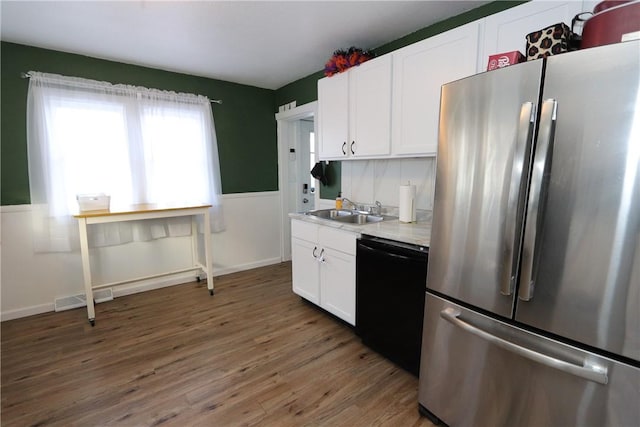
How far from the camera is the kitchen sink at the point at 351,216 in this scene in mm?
2782

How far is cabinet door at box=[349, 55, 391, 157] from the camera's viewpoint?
241 cm

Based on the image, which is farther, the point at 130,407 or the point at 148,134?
the point at 148,134

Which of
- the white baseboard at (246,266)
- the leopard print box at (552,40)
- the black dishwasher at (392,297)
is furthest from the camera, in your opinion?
the white baseboard at (246,266)

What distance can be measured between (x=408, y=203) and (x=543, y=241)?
124cm

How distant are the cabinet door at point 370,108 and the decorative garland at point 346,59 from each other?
71mm

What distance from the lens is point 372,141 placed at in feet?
8.37

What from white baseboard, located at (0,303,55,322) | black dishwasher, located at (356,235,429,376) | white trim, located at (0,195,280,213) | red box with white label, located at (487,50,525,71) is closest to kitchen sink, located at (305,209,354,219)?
black dishwasher, located at (356,235,429,376)

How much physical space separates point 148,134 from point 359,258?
2.66m

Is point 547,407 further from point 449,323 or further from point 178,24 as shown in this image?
point 178,24

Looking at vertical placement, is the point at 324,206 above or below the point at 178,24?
below

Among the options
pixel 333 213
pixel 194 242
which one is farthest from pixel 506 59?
pixel 194 242

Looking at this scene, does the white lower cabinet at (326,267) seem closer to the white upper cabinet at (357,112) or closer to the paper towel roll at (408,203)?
the paper towel roll at (408,203)

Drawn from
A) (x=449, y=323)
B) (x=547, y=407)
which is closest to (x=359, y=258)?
(x=449, y=323)

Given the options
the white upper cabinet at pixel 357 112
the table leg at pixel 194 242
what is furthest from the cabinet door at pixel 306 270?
the table leg at pixel 194 242
